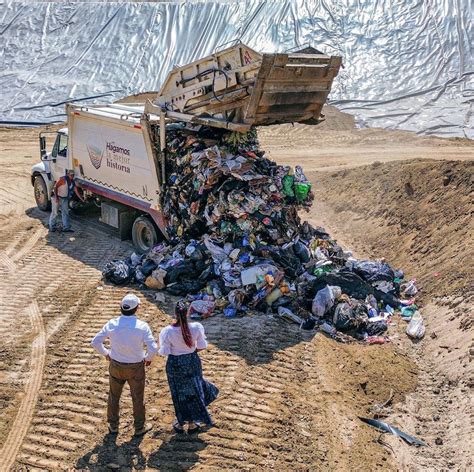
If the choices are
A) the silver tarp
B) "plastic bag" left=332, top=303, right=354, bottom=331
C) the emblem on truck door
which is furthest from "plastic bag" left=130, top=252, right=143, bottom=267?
the silver tarp

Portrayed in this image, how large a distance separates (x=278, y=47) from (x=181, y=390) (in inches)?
956

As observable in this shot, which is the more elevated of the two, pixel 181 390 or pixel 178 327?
pixel 178 327

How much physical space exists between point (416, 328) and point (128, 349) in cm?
511

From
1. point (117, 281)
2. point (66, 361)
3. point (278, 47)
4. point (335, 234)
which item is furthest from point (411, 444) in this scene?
point (278, 47)

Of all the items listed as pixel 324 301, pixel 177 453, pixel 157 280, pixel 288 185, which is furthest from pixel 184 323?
pixel 288 185

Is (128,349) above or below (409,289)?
above

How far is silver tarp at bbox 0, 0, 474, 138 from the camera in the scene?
2652cm

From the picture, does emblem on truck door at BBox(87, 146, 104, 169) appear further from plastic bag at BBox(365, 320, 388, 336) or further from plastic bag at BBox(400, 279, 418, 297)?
plastic bag at BBox(365, 320, 388, 336)

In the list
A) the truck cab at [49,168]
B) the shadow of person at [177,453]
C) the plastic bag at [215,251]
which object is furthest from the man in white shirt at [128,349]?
the truck cab at [49,168]

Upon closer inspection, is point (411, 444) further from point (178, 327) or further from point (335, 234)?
point (335, 234)

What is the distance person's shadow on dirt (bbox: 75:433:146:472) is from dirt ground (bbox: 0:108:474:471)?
0.7 inches

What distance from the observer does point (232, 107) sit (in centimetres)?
1084

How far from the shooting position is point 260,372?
8188 mm

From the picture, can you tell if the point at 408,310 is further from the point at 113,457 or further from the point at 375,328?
the point at 113,457
